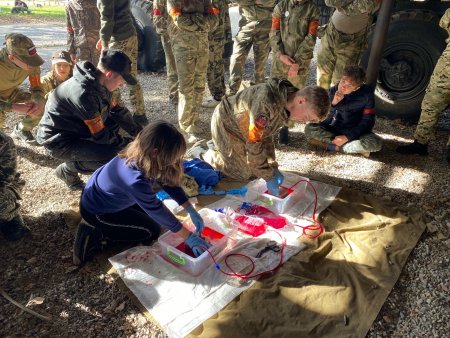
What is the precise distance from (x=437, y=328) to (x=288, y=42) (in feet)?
10.2

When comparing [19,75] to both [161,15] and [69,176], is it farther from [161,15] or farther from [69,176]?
[161,15]

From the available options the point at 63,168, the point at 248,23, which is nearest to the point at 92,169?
the point at 63,168

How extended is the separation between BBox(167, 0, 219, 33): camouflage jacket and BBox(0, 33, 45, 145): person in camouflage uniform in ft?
4.65

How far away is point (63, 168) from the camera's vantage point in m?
3.21

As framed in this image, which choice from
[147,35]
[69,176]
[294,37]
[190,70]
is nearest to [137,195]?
[69,176]

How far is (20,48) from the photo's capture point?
304cm

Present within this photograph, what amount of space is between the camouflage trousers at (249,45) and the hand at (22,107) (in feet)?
8.46

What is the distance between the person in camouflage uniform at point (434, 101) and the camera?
3371 millimetres

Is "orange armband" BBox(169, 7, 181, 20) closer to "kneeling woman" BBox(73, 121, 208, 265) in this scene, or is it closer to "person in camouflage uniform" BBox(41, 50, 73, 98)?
"person in camouflage uniform" BBox(41, 50, 73, 98)

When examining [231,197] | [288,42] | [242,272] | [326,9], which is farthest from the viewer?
[326,9]

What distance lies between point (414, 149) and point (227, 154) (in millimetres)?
2051

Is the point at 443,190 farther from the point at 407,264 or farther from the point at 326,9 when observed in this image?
the point at 326,9

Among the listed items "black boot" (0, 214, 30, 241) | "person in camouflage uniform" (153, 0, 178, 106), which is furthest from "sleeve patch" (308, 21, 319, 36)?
"black boot" (0, 214, 30, 241)

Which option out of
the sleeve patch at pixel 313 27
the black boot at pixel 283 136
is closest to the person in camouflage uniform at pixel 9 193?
the black boot at pixel 283 136
